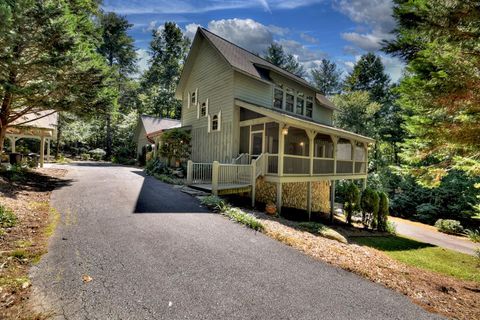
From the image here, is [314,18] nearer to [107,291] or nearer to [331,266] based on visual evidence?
[331,266]

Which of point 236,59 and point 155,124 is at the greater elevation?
point 236,59

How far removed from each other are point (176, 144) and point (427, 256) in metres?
14.4

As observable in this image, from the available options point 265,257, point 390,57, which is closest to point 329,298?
point 265,257

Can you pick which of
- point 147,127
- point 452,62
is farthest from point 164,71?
point 452,62

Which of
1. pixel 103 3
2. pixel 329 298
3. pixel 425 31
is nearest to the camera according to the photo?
pixel 329 298

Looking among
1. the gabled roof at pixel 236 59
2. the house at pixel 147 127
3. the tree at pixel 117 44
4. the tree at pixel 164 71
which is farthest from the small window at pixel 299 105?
the tree at pixel 164 71

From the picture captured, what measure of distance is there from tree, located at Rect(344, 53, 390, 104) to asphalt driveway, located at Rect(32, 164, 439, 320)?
4044 centimetres

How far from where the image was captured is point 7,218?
5555 millimetres

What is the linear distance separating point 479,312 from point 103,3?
74.1ft

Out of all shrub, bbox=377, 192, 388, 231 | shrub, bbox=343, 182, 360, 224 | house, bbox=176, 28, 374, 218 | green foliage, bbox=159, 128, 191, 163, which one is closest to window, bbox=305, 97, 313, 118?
house, bbox=176, 28, 374, 218

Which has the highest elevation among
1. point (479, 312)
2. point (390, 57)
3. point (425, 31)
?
point (390, 57)

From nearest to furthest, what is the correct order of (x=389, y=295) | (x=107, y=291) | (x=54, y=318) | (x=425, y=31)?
(x=54, y=318) → (x=107, y=291) → (x=389, y=295) → (x=425, y=31)

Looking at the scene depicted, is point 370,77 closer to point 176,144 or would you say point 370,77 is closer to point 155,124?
point 155,124

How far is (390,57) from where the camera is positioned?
6.89 m
